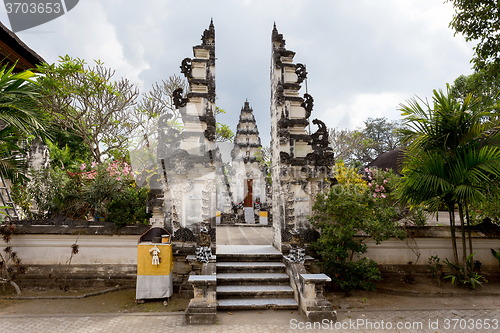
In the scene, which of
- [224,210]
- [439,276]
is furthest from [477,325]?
[224,210]

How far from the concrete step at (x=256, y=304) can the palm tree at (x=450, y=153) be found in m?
3.61

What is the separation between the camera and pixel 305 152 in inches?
296

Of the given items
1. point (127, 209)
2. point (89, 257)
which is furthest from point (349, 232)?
point (89, 257)

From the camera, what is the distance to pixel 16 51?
1068 cm

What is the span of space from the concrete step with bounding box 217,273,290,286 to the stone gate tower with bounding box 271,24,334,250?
0.88m

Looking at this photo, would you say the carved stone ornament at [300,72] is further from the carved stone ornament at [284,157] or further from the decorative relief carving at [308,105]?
the carved stone ornament at [284,157]

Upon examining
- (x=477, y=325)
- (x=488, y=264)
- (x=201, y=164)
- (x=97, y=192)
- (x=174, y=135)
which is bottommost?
(x=477, y=325)

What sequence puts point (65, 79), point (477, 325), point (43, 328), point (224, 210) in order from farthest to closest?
point (224, 210), point (65, 79), point (477, 325), point (43, 328)

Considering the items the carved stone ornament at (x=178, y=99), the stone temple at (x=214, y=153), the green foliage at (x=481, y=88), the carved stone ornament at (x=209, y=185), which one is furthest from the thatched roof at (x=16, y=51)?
the green foliage at (x=481, y=88)

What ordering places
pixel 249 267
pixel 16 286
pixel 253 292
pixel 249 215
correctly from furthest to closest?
pixel 249 215
pixel 249 267
pixel 16 286
pixel 253 292

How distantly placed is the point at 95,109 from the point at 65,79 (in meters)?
2.01

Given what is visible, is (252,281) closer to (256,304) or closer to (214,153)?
(256,304)

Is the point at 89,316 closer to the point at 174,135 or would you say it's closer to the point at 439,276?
the point at 174,135

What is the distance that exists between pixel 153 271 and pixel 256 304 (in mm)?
2249
